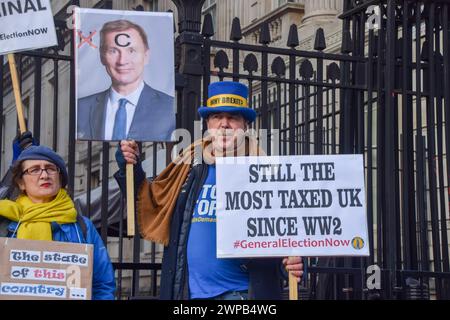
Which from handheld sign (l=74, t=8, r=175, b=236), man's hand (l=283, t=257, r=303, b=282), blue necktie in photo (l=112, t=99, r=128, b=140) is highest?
handheld sign (l=74, t=8, r=175, b=236)

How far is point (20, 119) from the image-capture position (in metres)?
6.34

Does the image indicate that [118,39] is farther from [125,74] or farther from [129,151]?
[129,151]

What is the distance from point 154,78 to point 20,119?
1.05 meters

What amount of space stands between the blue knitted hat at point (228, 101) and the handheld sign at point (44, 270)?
4.23 feet

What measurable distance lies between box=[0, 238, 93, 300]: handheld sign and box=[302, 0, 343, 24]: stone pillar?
10.7 m

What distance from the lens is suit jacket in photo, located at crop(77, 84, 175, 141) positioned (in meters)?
6.74

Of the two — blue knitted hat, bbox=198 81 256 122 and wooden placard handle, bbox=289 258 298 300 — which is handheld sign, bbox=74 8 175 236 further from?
wooden placard handle, bbox=289 258 298 300

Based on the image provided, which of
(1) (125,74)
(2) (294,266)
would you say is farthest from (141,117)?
(2) (294,266)

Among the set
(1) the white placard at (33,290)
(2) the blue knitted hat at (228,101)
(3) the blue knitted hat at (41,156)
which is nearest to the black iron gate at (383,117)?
(2) the blue knitted hat at (228,101)

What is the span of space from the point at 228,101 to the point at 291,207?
2.56 ft

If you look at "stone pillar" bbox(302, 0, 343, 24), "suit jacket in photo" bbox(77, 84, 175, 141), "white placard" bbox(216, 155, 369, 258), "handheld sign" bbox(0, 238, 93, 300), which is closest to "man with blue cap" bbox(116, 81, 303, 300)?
"white placard" bbox(216, 155, 369, 258)

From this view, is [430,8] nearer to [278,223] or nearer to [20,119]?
[278,223]

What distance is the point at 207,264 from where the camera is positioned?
6109 millimetres

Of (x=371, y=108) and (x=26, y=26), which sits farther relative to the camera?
(x=371, y=108)
